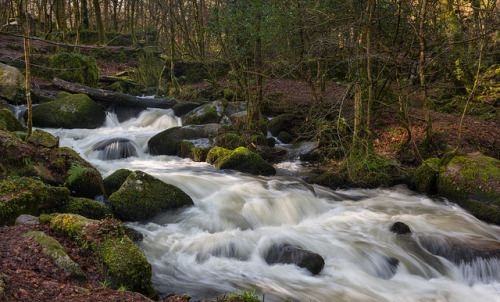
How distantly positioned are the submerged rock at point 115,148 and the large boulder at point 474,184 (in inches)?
381

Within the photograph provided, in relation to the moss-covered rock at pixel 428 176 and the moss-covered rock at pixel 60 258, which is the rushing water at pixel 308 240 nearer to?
the moss-covered rock at pixel 428 176

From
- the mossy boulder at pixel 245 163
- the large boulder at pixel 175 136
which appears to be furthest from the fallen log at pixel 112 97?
the mossy boulder at pixel 245 163

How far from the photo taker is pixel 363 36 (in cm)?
878

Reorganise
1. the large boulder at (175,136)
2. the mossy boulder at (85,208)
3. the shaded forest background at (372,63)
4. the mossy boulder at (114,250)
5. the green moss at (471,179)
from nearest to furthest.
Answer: the mossy boulder at (114,250) → the mossy boulder at (85,208) → the green moss at (471,179) → the shaded forest background at (372,63) → the large boulder at (175,136)

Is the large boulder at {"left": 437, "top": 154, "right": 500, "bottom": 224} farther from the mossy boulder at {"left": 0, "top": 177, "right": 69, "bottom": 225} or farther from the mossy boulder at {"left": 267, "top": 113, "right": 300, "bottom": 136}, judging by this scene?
the mossy boulder at {"left": 0, "top": 177, "right": 69, "bottom": 225}

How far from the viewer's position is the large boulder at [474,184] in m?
7.50

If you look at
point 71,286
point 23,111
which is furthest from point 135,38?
point 71,286

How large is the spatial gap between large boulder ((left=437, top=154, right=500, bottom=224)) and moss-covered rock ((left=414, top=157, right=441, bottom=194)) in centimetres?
16

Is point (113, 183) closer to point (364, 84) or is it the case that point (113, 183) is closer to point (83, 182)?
point (83, 182)

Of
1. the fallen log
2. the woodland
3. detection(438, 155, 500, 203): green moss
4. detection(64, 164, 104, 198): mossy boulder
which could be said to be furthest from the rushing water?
the fallen log

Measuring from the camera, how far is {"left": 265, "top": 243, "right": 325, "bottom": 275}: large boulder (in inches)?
207

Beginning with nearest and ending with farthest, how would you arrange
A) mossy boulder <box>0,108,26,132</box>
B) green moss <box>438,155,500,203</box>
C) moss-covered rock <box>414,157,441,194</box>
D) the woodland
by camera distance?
green moss <box>438,155,500,203</box>, the woodland, moss-covered rock <box>414,157,441,194</box>, mossy boulder <box>0,108,26,132</box>

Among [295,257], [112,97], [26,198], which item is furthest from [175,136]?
[295,257]

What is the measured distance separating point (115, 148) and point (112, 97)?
16.6ft
